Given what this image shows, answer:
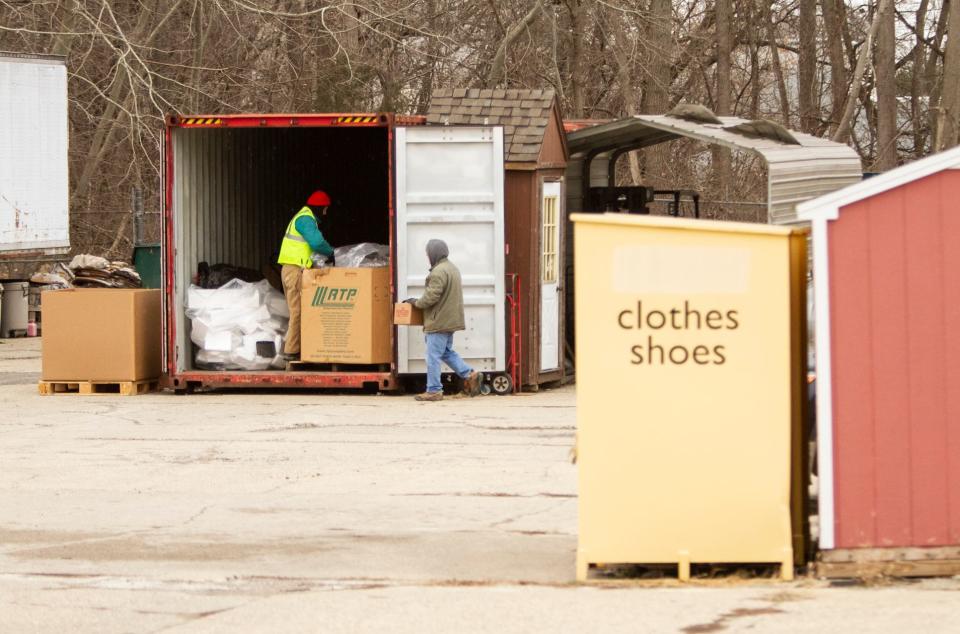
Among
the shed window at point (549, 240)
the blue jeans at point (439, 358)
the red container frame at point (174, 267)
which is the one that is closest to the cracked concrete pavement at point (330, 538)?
the blue jeans at point (439, 358)

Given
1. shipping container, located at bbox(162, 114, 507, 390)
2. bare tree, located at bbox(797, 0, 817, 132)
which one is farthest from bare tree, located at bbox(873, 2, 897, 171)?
shipping container, located at bbox(162, 114, 507, 390)

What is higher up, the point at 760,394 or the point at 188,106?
the point at 188,106

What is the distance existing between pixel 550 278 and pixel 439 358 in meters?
2.02

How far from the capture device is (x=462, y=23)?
30844 mm

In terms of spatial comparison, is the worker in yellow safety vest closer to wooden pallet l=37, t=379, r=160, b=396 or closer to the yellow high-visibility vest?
the yellow high-visibility vest

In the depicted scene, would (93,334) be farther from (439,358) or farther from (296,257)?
(439,358)

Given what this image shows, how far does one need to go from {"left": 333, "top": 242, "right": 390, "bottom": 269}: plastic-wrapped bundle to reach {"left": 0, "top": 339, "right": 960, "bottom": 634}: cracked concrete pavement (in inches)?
97.8

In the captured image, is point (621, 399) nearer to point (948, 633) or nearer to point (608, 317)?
point (608, 317)

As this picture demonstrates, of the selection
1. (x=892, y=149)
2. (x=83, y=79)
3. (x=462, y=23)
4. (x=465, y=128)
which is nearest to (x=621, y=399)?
(x=465, y=128)

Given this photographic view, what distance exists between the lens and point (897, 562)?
23.6 ft

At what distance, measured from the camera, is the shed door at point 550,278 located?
16734mm

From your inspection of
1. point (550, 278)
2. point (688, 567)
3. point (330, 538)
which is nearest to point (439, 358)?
point (550, 278)

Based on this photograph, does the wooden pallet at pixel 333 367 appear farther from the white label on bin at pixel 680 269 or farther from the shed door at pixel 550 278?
the white label on bin at pixel 680 269

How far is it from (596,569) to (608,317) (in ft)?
4.77
